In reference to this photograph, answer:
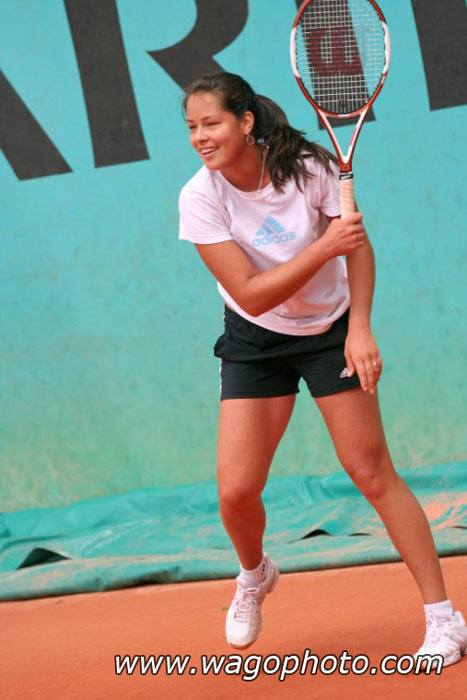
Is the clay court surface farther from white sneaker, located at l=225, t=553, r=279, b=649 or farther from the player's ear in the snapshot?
the player's ear

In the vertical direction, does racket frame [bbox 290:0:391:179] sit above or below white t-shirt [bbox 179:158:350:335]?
above

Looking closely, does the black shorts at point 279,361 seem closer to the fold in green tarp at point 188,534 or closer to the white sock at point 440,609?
the white sock at point 440,609

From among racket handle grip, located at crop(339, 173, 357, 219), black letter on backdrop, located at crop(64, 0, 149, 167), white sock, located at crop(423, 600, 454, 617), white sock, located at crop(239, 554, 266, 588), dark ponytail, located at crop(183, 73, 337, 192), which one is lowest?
white sock, located at crop(423, 600, 454, 617)

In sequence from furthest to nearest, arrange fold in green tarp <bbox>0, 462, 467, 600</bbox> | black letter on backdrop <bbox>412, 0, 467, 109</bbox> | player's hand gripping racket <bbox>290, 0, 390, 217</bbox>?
black letter on backdrop <bbox>412, 0, 467, 109</bbox> → fold in green tarp <bbox>0, 462, 467, 600</bbox> → player's hand gripping racket <bbox>290, 0, 390, 217</bbox>

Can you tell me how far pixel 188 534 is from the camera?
192 inches

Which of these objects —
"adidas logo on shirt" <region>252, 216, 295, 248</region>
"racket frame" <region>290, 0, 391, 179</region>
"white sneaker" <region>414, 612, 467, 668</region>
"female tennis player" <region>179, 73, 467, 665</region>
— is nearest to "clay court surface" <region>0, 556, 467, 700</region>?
"white sneaker" <region>414, 612, 467, 668</region>

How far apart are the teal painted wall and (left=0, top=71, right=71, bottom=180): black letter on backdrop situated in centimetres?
4

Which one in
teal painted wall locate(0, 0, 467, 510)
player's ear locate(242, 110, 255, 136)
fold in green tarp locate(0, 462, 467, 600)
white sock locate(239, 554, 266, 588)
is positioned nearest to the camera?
player's ear locate(242, 110, 255, 136)

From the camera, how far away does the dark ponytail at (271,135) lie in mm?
2549

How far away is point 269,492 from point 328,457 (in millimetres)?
448

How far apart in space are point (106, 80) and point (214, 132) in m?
3.24

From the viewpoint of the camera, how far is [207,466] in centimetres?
558

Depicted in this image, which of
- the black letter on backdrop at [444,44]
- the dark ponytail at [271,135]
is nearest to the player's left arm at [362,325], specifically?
the dark ponytail at [271,135]

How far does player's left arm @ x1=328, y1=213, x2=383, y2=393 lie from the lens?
2449 mm
